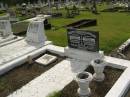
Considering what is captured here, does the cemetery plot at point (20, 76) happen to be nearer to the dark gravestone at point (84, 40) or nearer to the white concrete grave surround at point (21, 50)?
the white concrete grave surround at point (21, 50)

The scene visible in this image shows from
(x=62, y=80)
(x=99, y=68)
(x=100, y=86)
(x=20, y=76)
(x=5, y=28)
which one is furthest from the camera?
(x=5, y=28)

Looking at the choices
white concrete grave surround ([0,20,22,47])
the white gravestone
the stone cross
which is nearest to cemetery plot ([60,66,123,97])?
the white gravestone

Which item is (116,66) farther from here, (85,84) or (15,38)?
(15,38)

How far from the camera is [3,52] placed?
40.0ft

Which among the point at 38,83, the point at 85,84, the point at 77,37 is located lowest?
the point at 38,83

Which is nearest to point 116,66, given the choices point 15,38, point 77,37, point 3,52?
point 77,37

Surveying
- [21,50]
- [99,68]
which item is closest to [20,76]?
[21,50]

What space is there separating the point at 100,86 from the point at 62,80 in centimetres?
162

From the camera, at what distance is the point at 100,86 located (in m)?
8.16

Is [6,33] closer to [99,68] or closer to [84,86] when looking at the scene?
[99,68]

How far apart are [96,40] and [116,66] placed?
4.60 feet

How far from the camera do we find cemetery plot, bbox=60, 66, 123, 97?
25.4 ft

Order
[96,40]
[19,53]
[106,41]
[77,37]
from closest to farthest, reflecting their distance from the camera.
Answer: [96,40] < [77,37] < [19,53] < [106,41]

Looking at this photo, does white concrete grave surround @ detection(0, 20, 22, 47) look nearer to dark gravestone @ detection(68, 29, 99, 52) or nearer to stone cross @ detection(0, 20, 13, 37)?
stone cross @ detection(0, 20, 13, 37)
